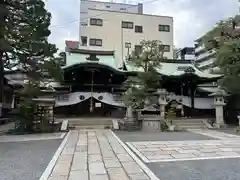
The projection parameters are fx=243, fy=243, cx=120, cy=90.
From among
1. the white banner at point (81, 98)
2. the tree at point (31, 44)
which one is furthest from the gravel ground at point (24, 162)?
the white banner at point (81, 98)

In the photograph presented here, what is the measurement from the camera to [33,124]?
11289mm

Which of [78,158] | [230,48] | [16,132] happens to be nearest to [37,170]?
[78,158]

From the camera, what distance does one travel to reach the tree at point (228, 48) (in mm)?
13072

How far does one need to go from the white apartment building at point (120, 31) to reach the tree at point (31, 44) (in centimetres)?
1550

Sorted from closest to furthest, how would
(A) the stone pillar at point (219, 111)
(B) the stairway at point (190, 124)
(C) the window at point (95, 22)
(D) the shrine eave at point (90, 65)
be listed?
1. (B) the stairway at point (190, 124)
2. (A) the stone pillar at point (219, 111)
3. (D) the shrine eave at point (90, 65)
4. (C) the window at point (95, 22)

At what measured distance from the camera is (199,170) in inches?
183

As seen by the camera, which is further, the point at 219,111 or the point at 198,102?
the point at 198,102

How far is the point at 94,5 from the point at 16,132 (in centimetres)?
2560

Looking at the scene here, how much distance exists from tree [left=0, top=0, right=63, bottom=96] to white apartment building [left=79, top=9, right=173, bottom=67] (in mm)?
15504

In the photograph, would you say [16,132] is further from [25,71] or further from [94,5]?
[94,5]

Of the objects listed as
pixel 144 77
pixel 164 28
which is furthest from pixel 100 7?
pixel 144 77

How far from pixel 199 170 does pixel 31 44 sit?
9605 millimetres

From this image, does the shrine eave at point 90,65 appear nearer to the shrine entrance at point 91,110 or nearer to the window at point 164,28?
the shrine entrance at point 91,110

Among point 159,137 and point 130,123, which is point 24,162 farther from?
point 130,123
